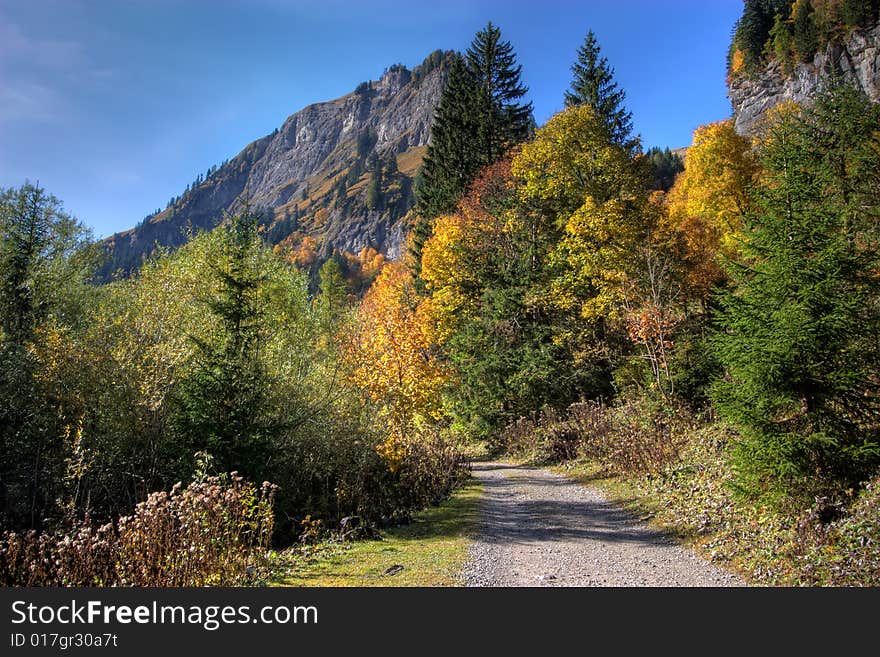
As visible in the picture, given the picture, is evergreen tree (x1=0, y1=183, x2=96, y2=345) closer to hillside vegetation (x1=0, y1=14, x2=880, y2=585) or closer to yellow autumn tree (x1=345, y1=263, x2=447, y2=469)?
hillside vegetation (x1=0, y1=14, x2=880, y2=585)

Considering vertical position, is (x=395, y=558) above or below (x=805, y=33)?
below

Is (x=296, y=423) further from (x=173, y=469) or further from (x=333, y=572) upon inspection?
(x=333, y=572)

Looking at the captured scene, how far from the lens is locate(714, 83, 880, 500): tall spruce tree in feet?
22.8

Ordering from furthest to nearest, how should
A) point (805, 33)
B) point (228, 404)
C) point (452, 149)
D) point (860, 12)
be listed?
point (805, 33), point (860, 12), point (452, 149), point (228, 404)

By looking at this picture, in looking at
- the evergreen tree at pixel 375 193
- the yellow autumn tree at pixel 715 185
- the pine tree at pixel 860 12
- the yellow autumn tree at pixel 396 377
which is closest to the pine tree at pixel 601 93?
the yellow autumn tree at pixel 715 185

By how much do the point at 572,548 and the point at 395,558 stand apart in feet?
10.2

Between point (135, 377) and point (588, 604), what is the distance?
953 cm

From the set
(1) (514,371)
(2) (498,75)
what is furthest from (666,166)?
(1) (514,371)

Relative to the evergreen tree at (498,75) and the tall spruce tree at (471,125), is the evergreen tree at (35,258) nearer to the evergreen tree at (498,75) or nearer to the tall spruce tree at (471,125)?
the tall spruce tree at (471,125)

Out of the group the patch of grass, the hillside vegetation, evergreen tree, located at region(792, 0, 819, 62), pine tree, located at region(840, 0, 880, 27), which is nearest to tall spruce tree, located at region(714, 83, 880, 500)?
the hillside vegetation

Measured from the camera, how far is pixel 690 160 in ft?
89.5

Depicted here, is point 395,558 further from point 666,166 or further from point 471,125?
point 666,166

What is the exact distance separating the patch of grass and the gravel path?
1.12 ft

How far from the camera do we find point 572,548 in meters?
8.45
